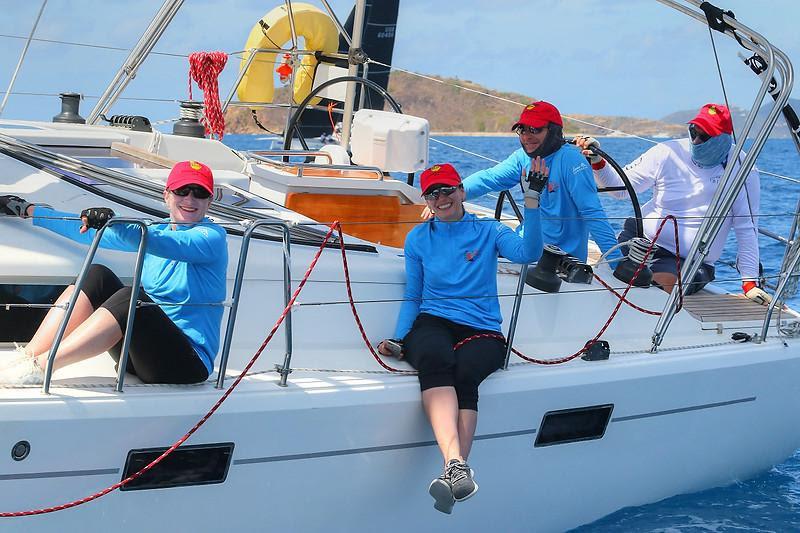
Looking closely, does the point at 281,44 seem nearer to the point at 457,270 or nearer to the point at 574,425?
the point at 457,270

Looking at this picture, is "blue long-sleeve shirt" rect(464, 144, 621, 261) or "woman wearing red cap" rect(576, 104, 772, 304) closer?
"blue long-sleeve shirt" rect(464, 144, 621, 261)

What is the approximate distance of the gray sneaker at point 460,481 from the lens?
333 centimetres

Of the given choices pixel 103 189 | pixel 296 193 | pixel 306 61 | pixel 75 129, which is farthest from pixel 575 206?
→ pixel 306 61

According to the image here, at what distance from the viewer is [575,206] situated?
4555 mm

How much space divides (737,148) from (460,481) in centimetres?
192

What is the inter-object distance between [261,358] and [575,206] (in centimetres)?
162

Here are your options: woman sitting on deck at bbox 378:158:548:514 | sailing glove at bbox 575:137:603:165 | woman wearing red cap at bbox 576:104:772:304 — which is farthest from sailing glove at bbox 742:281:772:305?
woman sitting on deck at bbox 378:158:548:514

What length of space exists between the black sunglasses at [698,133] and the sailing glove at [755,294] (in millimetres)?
829

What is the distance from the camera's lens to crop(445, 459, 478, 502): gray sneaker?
333 cm

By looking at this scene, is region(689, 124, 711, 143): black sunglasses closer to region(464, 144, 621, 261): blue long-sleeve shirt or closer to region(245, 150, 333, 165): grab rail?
region(464, 144, 621, 261): blue long-sleeve shirt

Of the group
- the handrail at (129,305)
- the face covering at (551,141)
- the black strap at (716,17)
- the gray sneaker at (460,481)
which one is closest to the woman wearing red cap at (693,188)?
the face covering at (551,141)

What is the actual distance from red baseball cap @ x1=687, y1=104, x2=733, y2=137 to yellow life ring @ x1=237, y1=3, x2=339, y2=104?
3.10 metres

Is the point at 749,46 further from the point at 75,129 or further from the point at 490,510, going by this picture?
the point at 75,129

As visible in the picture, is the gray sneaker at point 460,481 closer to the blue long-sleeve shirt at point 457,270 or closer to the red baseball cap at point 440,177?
the blue long-sleeve shirt at point 457,270
